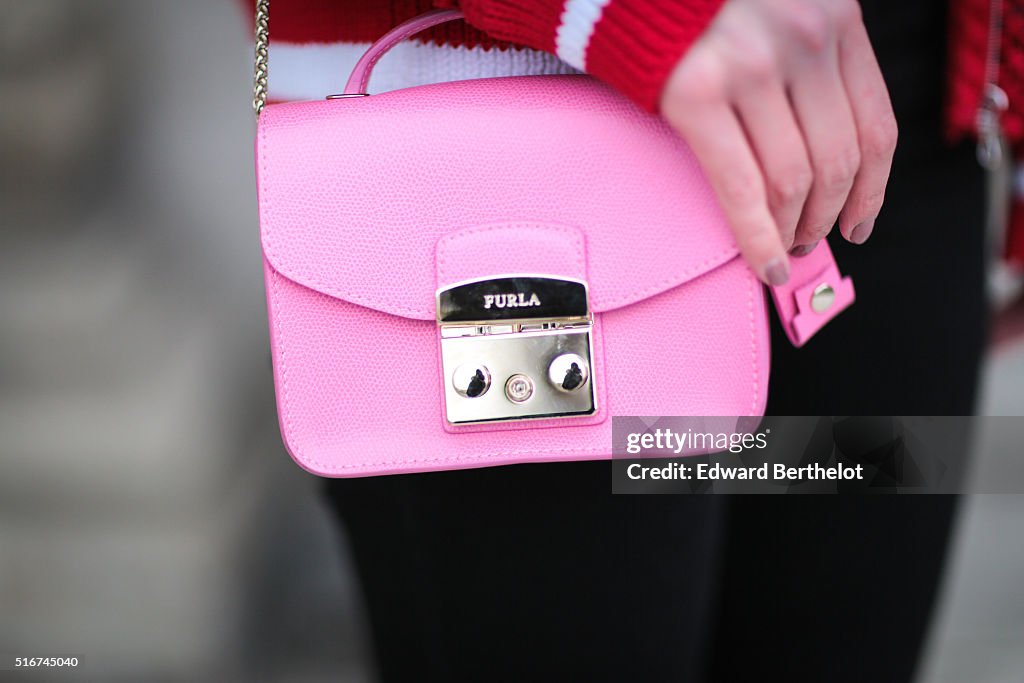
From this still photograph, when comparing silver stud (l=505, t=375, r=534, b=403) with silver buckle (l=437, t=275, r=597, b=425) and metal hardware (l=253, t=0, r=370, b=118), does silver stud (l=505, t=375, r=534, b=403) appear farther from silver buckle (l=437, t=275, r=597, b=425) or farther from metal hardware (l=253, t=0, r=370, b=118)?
metal hardware (l=253, t=0, r=370, b=118)

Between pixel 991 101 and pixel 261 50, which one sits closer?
pixel 261 50

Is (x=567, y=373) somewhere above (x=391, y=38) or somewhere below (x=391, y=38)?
below

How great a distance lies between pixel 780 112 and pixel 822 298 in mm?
215

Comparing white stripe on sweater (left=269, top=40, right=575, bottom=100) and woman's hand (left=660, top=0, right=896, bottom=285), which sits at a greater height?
white stripe on sweater (left=269, top=40, right=575, bottom=100)

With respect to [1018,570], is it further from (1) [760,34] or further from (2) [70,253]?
(2) [70,253]

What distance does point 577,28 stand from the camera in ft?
1.54

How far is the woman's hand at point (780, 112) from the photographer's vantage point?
1.38 feet

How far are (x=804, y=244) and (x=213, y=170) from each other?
1260 mm

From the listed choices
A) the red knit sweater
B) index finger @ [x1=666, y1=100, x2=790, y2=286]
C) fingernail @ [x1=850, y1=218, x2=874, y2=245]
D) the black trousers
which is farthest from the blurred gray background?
index finger @ [x1=666, y1=100, x2=790, y2=286]

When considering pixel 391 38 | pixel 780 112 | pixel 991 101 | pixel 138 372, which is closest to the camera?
pixel 780 112

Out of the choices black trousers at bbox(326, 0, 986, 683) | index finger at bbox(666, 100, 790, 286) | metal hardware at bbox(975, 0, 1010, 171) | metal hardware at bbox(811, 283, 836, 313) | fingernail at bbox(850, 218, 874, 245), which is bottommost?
black trousers at bbox(326, 0, 986, 683)

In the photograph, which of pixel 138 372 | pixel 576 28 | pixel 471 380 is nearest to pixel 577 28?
pixel 576 28

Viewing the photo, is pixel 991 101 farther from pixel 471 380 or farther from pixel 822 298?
pixel 471 380

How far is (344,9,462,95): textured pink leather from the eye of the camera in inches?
21.0
